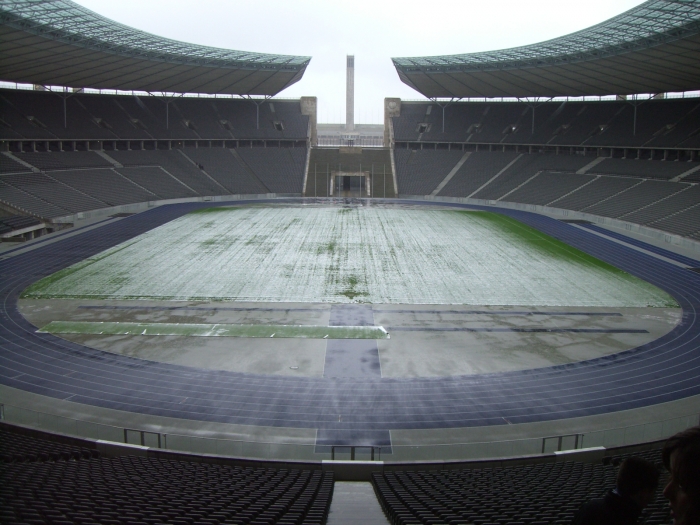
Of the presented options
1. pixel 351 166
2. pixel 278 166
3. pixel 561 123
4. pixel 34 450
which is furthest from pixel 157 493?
pixel 351 166

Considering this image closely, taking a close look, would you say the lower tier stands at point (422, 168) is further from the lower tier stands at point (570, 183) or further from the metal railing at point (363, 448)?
the metal railing at point (363, 448)

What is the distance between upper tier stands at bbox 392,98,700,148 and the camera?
57634 mm

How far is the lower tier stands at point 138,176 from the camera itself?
1858 inches

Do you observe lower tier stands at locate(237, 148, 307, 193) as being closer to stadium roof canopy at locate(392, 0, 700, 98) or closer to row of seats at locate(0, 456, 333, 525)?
stadium roof canopy at locate(392, 0, 700, 98)

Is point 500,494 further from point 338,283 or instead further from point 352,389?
point 338,283

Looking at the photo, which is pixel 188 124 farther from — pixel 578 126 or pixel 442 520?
pixel 442 520

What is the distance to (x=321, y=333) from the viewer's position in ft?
74.6

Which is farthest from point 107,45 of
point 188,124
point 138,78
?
point 188,124

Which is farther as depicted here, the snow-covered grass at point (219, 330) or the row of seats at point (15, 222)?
the row of seats at point (15, 222)

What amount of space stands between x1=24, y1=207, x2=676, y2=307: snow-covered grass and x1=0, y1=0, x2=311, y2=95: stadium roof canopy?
15.3 meters

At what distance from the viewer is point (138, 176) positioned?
201 ft

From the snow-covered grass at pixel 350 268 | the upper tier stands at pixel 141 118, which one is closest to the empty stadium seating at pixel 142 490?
the snow-covered grass at pixel 350 268

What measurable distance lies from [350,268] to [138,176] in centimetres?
3632

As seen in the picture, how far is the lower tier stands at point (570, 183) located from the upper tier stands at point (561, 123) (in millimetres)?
1934
